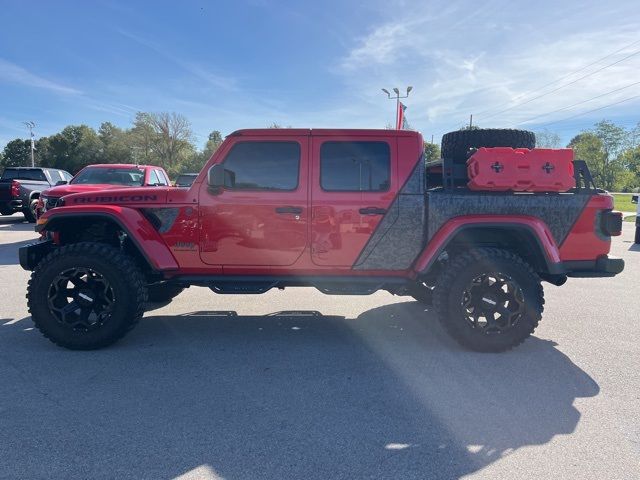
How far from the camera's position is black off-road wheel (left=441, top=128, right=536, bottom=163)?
4.18 metres

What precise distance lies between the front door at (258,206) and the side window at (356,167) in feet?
0.67

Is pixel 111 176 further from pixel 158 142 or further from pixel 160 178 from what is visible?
pixel 158 142

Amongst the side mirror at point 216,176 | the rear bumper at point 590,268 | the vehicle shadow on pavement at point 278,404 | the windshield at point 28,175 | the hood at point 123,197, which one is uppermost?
the windshield at point 28,175

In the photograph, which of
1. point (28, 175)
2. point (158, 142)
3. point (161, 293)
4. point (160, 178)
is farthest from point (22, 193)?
point (158, 142)

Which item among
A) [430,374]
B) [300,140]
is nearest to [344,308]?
[430,374]

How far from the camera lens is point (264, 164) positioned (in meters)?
3.90

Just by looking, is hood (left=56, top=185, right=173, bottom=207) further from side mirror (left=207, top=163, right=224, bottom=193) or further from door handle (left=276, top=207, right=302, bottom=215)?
door handle (left=276, top=207, right=302, bottom=215)

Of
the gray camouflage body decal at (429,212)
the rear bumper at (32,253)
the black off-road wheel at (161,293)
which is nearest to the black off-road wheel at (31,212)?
the black off-road wheel at (161,293)

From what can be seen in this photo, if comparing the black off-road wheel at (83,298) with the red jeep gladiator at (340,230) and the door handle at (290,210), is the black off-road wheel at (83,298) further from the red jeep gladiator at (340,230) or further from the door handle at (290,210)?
the door handle at (290,210)

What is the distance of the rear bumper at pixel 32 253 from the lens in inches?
153

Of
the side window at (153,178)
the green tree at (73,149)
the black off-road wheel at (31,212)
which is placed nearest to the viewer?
the side window at (153,178)

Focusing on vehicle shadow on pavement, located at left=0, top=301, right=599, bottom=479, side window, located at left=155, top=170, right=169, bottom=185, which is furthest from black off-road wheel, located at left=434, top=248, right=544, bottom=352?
side window, located at left=155, top=170, right=169, bottom=185

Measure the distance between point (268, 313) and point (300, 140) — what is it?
2178 millimetres

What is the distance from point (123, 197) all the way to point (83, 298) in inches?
39.7
